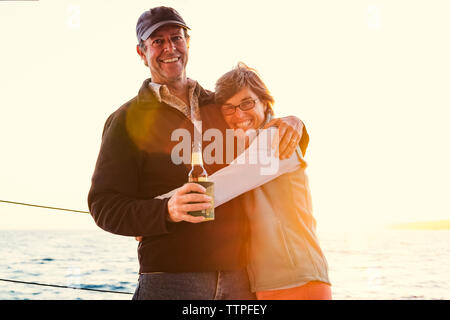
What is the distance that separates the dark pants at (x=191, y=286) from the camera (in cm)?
176

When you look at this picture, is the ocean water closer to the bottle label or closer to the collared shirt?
the collared shirt

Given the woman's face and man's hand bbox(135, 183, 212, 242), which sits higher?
the woman's face

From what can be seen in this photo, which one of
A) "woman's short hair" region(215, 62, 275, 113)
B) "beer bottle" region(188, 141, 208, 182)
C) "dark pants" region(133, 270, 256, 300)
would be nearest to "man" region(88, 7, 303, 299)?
"dark pants" region(133, 270, 256, 300)

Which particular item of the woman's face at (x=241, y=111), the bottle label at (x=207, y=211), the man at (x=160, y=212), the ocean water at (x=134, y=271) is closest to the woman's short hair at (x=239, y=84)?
the woman's face at (x=241, y=111)

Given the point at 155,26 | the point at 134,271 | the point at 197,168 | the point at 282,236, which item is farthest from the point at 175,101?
the point at 134,271

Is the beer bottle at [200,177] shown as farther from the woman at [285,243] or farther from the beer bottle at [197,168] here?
the woman at [285,243]

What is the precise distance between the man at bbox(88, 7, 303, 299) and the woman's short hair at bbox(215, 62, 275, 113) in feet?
0.87

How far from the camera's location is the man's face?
83.3 inches

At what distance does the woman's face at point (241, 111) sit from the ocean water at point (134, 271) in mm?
12846

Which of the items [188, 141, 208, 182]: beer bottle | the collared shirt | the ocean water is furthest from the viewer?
the ocean water

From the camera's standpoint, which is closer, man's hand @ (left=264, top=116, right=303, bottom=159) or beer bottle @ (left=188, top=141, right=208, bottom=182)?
beer bottle @ (left=188, top=141, right=208, bottom=182)
